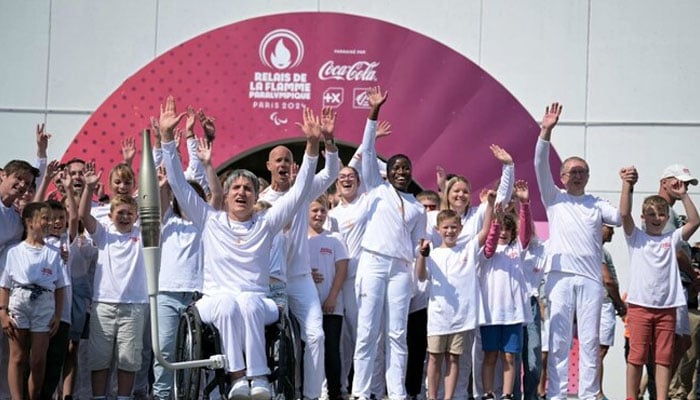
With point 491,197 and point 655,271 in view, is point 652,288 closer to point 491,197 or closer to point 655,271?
point 655,271

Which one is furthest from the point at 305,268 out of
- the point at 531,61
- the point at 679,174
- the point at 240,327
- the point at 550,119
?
the point at 531,61

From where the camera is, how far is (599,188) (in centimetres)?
1420

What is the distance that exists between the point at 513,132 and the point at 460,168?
0.70m

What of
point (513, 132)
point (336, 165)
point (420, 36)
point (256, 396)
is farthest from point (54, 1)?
point (256, 396)

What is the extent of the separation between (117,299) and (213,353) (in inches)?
70.8

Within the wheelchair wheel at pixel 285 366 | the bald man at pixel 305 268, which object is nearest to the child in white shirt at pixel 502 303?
the bald man at pixel 305 268

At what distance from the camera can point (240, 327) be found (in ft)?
28.8

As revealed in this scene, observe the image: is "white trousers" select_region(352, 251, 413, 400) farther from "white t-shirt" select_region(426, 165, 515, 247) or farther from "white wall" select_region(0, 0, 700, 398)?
"white wall" select_region(0, 0, 700, 398)

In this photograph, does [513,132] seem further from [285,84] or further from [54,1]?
[54,1]

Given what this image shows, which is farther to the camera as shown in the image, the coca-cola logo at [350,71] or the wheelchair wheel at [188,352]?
the coca-cola logo at [350,71]

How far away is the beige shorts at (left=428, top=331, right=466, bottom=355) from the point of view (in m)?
11.0

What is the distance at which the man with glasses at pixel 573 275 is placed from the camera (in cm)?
1073

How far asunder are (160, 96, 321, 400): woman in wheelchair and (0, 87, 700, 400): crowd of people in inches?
→ 0.9

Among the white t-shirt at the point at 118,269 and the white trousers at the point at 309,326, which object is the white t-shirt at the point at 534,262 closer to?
the white trousers at the point at 309,326
